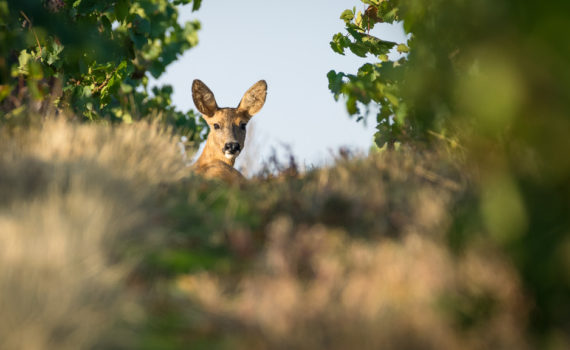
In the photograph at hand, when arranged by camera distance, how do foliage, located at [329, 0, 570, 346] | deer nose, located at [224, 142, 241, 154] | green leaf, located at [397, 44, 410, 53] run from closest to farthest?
1. foliage, located at [329, 0, 570, 346]
2. green leaf, located at [397, 44, 410, 53]
3. deer nose, located at [224, 142, 241, 154]

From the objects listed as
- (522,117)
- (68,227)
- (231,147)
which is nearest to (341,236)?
(522,117)

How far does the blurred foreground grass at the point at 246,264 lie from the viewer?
3.11m

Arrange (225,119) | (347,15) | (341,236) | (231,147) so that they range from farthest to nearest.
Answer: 1. (225,119)
2. (231,147)
3. (347,15)
4. (341,236)

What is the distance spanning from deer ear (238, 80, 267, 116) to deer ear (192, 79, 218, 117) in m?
0.61

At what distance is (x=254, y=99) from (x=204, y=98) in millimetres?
1094

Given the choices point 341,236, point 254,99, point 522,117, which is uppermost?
point 254,99

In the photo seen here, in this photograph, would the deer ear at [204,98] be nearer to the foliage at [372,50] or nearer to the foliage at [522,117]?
the foliage at [372,50]

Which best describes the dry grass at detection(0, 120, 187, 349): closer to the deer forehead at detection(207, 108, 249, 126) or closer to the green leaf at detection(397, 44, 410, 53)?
the green leaf at detection(397, 44, 410, 53)

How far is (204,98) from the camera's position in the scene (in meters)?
12.1

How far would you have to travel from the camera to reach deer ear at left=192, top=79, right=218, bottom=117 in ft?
39.0

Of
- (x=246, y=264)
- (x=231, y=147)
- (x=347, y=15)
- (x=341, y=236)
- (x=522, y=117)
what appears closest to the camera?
(x=522, y=117)

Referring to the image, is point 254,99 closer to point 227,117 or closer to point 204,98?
point 227,117

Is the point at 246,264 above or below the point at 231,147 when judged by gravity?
below

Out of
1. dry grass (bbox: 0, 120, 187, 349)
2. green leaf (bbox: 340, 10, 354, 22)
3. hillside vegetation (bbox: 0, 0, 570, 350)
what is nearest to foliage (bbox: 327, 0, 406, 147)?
green leaf (bbox: 340, 10, 354, 22)
